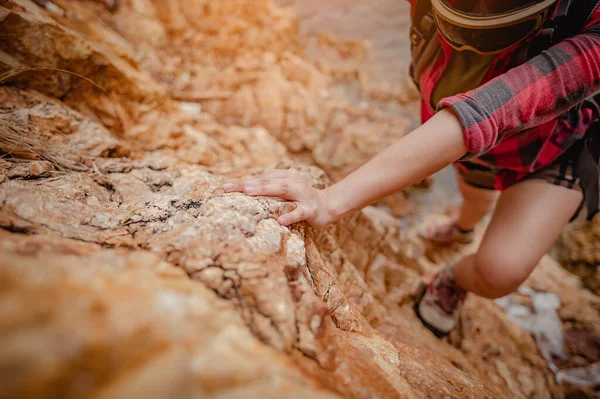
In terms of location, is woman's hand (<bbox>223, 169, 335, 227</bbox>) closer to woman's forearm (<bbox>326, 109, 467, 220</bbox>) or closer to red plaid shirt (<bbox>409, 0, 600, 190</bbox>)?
woman's forearm (<bbox>326, 109, 467, 220</bbox>)

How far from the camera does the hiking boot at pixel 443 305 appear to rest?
159cm

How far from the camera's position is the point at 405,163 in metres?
0.84

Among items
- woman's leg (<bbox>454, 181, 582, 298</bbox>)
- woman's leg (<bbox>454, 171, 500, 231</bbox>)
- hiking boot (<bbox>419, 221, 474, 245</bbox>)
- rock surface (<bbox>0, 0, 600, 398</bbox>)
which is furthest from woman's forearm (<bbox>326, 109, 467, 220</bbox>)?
hiking boot (<bbox>419, 221, 474, 245</bbox>)

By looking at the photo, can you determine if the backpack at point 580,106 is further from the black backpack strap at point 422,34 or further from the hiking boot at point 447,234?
the hiking boot at point 447,234

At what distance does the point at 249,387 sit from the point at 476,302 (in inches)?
83.5

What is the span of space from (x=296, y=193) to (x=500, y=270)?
3.76ft

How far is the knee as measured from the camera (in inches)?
50.0

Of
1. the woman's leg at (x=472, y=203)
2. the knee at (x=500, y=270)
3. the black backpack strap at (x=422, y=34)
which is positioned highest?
the black backpack strap at (x=422, y=34)

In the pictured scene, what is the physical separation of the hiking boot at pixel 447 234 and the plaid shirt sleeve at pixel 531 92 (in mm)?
1684

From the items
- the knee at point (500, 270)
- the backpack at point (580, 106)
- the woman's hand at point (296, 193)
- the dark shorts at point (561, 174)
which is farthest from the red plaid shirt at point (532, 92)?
the knee at point (500, 270)

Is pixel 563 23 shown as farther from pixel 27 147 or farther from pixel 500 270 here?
pixel 27 147

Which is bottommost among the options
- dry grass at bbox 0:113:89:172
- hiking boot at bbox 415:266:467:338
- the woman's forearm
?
hiking boot at bbox 415:266:467:338

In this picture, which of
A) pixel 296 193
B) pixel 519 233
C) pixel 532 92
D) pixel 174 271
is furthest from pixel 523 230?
pixel 174 271

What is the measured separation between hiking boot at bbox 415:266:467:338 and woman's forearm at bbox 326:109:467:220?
43.8 inches
